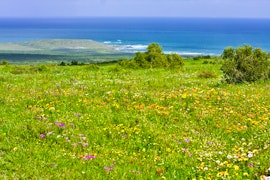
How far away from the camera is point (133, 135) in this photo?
435 inches

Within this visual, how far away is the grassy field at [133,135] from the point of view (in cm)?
864

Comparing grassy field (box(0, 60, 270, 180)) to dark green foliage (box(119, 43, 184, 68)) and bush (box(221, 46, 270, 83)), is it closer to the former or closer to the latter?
bush (box(221, 46, 270, 83))

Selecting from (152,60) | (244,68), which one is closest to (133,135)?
(244,68)

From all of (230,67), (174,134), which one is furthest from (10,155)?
(230,67)

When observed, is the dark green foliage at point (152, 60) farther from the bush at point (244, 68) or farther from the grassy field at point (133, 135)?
the grassy field at point (133, 135)

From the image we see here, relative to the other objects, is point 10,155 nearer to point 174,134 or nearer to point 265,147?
point 174,134

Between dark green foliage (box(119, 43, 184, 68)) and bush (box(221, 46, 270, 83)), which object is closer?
bush (box(221, 46, 270, 83))

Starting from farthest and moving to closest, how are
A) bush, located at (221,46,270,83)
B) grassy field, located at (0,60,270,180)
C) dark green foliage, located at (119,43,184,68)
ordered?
1. dark green foliage, located at (119,43,184,68)
2. bush, located at (221,46,270,83)
3. grassy field, located at (0,60,270,180)

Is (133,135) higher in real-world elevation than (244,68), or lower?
lower

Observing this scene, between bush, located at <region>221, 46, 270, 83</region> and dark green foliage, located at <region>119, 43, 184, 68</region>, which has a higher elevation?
bush, located at <region>221, 46, 270, 83</region>

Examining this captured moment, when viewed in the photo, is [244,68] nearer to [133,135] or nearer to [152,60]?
[133,135]

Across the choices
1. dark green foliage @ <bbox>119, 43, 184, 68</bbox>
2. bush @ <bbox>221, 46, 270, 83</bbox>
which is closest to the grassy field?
bush @ <bbox>221, 46, 270, 83</bbox>

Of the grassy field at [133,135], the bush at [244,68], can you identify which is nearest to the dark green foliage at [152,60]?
the bush at [244,68]

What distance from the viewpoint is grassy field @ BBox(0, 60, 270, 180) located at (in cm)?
864
